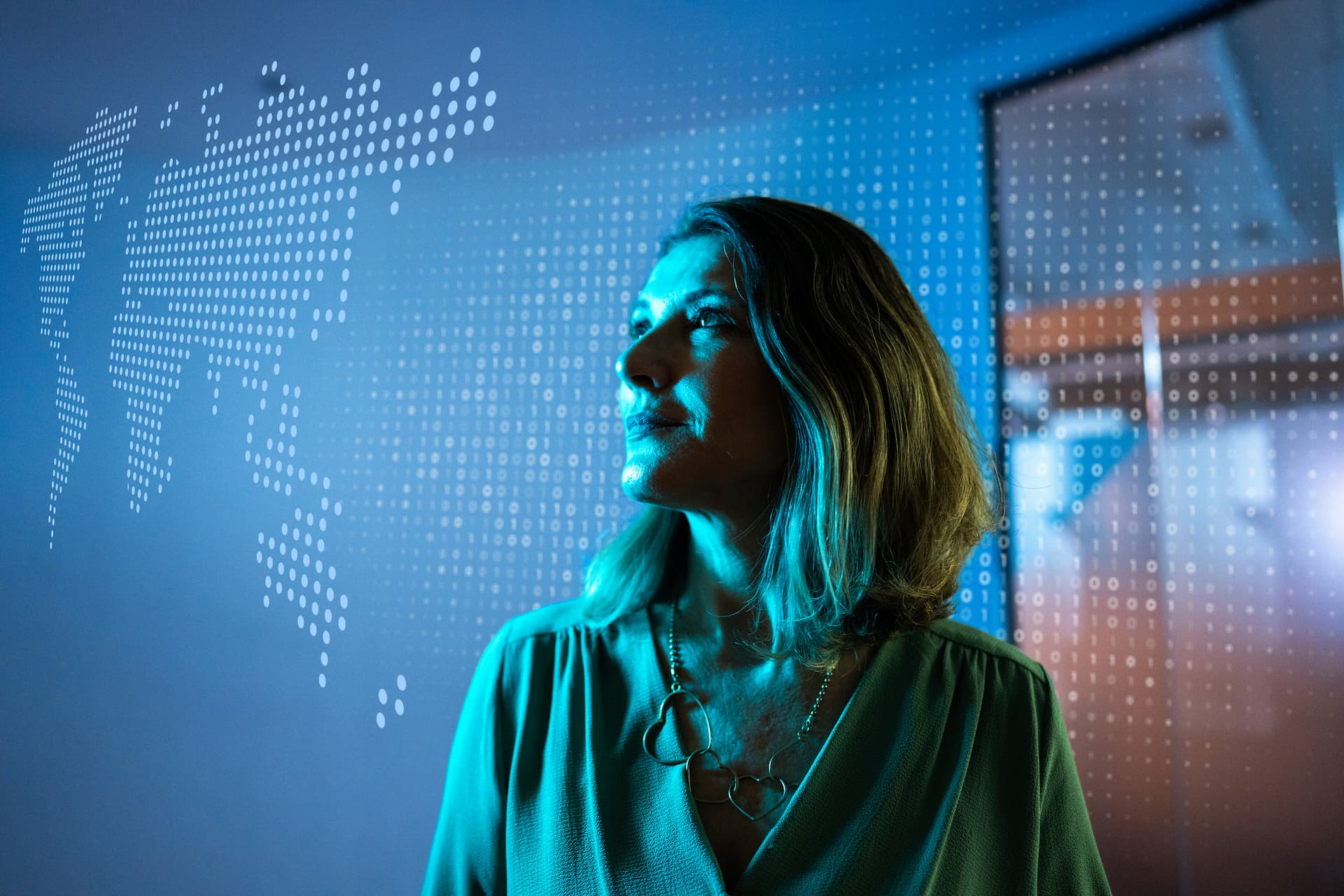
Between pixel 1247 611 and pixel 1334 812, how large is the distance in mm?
363

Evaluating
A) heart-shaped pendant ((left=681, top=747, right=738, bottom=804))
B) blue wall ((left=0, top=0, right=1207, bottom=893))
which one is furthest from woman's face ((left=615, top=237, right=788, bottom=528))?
blue wall ((left=0, top=0, right=1207, bottom=893))

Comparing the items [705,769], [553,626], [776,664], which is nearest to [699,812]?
[705,769]

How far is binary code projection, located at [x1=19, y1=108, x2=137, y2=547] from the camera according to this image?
1242mm

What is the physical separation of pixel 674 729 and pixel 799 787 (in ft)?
0.58

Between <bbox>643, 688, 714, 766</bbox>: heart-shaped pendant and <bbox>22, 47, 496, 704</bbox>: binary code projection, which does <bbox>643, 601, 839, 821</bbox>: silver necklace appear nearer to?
<bbox>643, 688, 714, 766</bbox>: heart-shaped pendant

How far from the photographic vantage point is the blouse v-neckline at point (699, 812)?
3.80 feet

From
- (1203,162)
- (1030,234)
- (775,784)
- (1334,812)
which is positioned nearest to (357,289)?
(775,784)

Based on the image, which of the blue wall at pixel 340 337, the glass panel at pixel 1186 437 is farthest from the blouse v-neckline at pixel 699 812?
the glass panel at pixel 1186 437

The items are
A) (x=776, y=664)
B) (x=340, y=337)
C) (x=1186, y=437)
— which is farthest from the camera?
(x=1186, y=437)

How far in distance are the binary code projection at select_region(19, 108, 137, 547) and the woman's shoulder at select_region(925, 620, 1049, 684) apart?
1220 mm

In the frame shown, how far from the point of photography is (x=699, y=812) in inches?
48.3

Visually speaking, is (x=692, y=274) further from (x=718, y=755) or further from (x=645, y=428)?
(x=718, y=755)

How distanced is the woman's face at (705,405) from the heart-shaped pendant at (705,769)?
1.04ft

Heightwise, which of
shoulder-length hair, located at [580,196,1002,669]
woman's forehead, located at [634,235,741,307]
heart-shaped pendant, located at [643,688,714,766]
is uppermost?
woman's forehead, located at [634,235,741,307]
